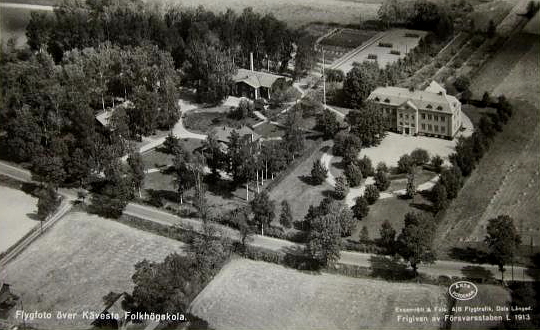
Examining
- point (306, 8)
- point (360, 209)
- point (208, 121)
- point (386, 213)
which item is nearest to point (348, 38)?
point (306, 8)

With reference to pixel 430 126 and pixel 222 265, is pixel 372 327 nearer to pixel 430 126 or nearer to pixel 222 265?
pixel 222 265

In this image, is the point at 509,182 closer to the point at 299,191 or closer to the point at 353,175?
the point at 353,175

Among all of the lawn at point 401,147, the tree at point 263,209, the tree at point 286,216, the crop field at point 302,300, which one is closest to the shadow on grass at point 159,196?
the tree at point 263,209

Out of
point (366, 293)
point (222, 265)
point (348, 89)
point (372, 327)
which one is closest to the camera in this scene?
point (372, 327)

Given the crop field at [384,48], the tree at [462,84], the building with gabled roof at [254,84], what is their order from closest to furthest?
the tree at [462,84] → the building with gabled roof at [254,84] → the crop field at [384,48]

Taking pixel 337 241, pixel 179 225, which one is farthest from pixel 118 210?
pixel 337 241

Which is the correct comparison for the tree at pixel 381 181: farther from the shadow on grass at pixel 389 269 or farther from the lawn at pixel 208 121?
the lawn at pixel 208 121
